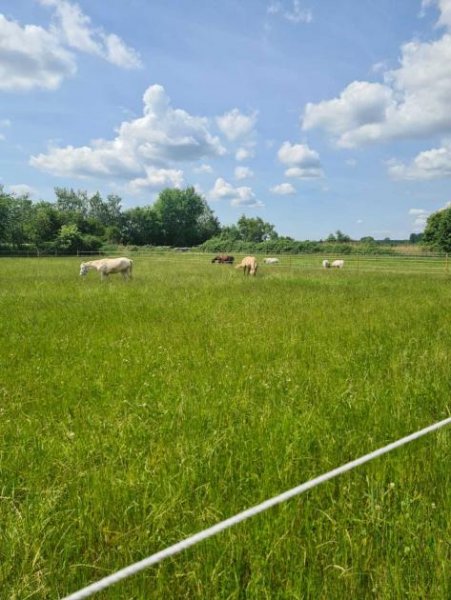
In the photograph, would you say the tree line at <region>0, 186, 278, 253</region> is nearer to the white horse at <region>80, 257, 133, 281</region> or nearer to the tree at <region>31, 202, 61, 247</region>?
the tree at <region>31, 202, 61, 247</region>

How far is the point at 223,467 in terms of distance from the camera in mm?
2447

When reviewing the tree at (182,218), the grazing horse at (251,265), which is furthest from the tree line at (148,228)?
the grazing horse at (251,265)

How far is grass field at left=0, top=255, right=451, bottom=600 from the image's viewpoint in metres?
1.67

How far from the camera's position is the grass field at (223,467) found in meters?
1.67

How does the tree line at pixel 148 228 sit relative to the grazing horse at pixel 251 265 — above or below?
above

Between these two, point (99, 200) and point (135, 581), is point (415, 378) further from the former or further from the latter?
point (99, 200)

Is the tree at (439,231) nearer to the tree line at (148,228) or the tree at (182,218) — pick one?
the tree line at (148,228)

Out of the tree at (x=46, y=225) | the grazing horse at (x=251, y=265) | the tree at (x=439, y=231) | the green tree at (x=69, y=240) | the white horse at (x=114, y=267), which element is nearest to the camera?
the white horse at (x=114, y=267)

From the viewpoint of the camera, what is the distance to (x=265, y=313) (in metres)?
8.42

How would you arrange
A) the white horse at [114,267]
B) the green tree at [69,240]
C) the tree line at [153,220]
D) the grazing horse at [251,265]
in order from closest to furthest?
the white horse at [114,267], the grazing horse at [251,265], the green tree at [69,240], the tree line at [153,220]

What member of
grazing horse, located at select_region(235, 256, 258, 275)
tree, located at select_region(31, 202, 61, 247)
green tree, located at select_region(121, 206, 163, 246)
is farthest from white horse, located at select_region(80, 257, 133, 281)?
green tree, located at select_region(121, 206, 163, 246)

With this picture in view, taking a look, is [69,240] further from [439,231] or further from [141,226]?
[439,231]

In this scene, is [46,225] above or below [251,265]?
above

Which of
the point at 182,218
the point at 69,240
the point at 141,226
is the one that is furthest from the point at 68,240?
the point at 182,218
